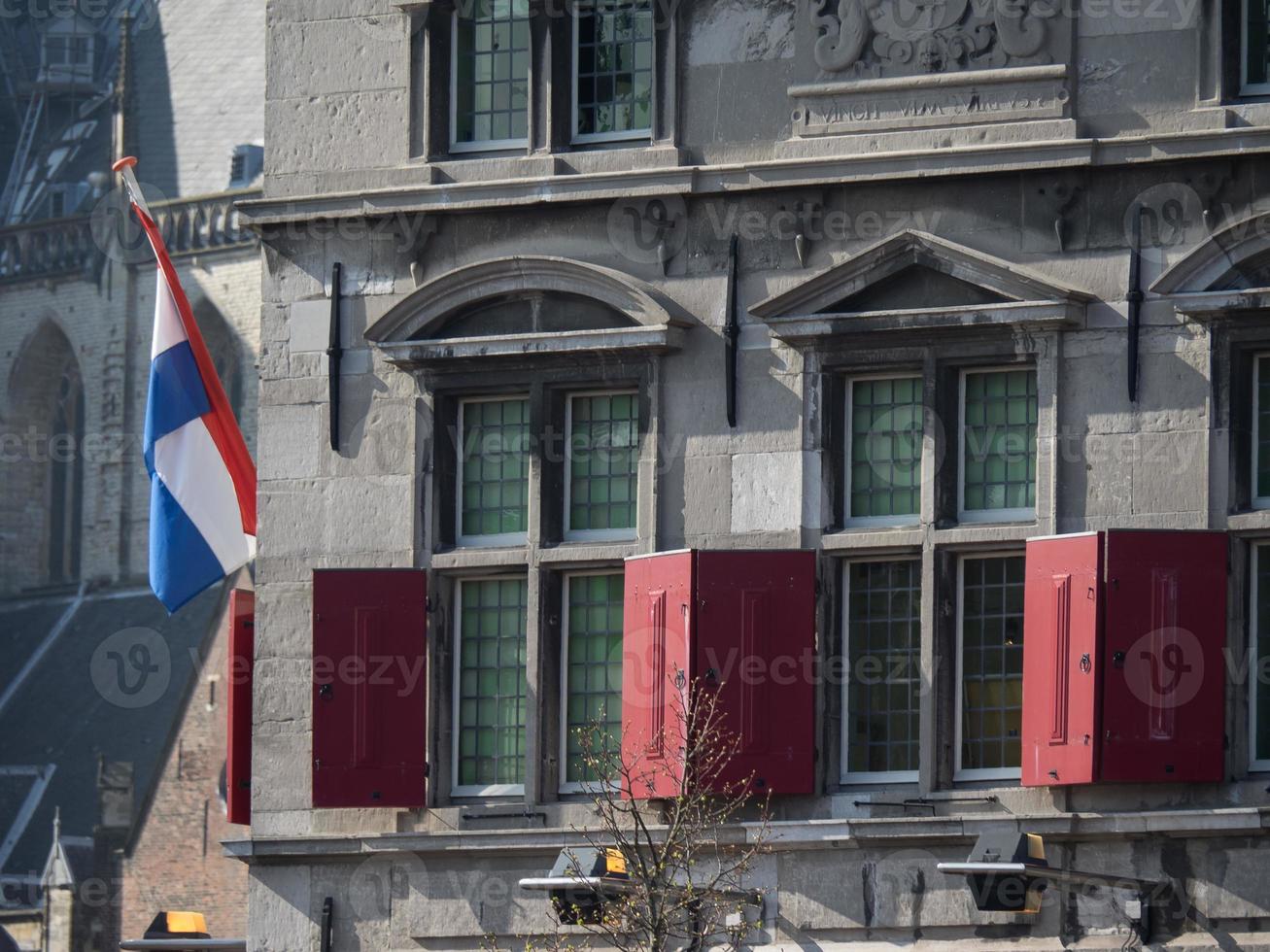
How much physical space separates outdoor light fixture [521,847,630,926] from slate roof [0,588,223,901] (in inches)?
1847

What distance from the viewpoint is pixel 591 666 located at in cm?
2459

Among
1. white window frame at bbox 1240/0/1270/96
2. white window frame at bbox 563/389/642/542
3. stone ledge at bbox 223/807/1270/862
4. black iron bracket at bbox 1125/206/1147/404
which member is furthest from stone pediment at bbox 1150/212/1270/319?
white window frame at bbox 563/389/642/542

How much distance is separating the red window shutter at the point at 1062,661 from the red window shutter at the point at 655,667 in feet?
7.76

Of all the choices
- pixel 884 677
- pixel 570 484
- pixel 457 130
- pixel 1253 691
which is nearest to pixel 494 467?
pixel 570 484

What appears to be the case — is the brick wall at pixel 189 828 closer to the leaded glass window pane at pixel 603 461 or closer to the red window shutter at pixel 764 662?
the leaded glass window pane at pixel 603 461

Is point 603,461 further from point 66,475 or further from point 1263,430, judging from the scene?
point 66,475

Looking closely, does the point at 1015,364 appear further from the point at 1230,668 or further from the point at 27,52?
the point at 27,52

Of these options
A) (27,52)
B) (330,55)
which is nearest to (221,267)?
(27,52)

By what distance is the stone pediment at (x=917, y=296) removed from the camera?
910 inches

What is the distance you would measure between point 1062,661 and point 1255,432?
1.98 metres

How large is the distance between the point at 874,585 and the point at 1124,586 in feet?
6.85

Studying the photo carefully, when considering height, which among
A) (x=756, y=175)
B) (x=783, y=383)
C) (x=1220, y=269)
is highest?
(x=756, y=175)

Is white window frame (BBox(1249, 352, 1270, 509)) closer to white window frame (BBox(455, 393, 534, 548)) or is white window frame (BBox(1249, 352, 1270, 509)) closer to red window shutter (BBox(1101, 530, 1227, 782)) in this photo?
red window shutter (BBox(1101, 530, 1227, 782))

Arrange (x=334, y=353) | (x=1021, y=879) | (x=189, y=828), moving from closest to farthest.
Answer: (x=1021, y=879) → (x=334, y=353) → (x=189, y=828)
